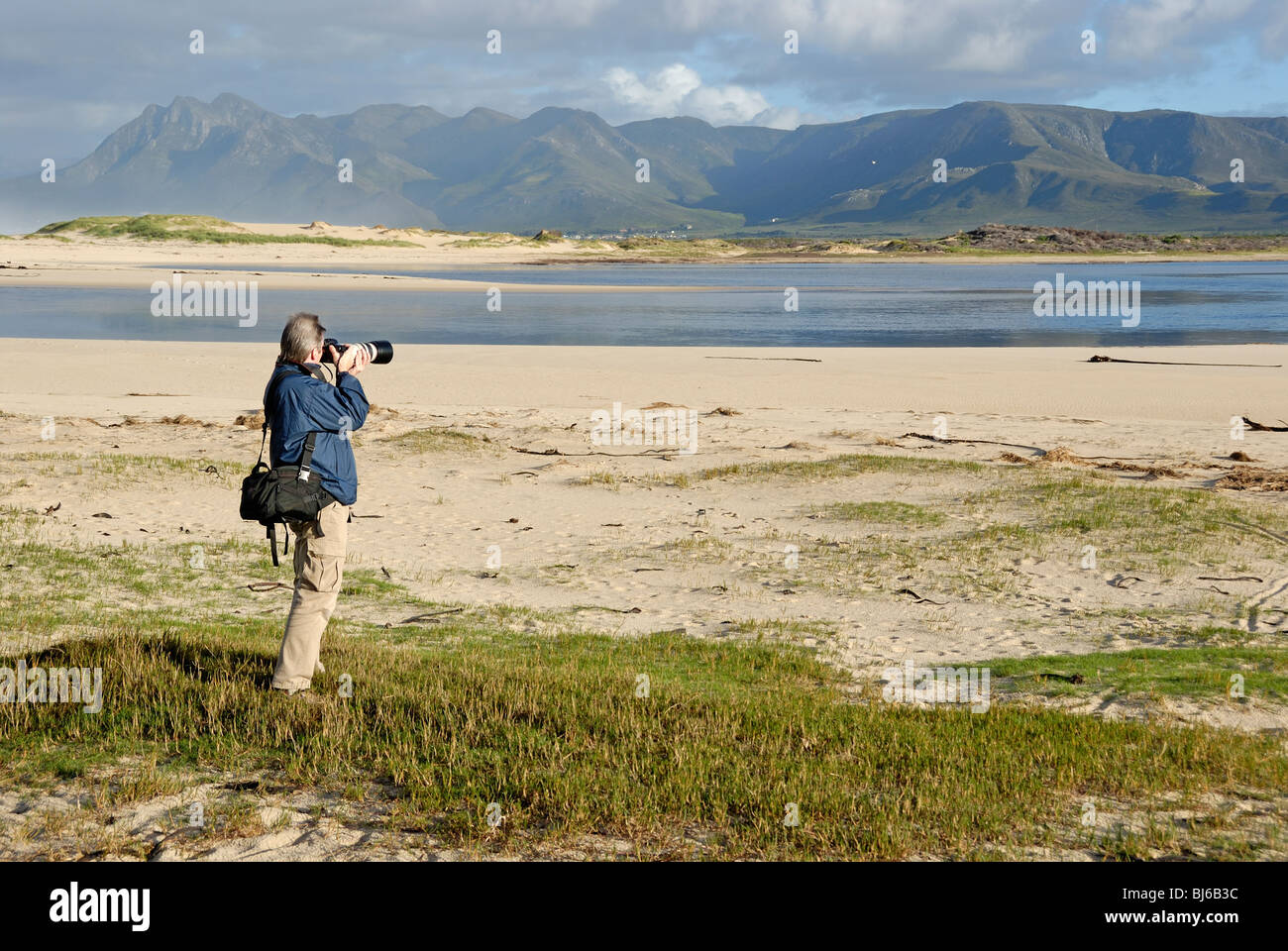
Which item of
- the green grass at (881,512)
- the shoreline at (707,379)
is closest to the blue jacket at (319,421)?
the green grass at (881,512)

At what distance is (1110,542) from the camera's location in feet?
41.4

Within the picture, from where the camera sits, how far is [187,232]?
405ft

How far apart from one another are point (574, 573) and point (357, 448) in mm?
8018

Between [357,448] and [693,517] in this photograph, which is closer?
[693,517]

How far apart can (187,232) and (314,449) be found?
129 meters

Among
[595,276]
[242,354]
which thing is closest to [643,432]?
[242,354]

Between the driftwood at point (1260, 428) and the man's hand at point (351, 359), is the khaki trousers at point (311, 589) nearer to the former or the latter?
the man's hand at point (351, 359)

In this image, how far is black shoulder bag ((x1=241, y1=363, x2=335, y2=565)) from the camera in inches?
239

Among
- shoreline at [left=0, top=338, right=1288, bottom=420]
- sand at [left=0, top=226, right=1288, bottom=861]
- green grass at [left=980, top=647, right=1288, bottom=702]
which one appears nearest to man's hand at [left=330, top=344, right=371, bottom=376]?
sand at [left=0, top=226, right=1288, bottom=861]

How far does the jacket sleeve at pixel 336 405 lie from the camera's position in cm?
626

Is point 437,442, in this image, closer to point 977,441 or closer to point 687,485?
point 687,485
